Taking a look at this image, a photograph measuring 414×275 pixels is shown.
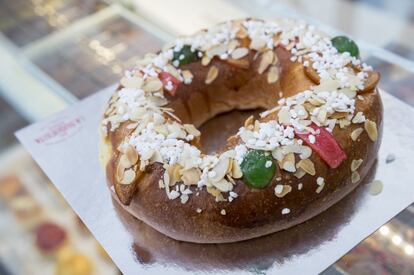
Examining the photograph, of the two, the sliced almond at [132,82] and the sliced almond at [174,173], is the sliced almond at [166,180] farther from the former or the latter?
the sliced almond at [132,82]

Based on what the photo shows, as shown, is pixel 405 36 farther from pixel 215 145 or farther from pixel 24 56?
pixel 24 56

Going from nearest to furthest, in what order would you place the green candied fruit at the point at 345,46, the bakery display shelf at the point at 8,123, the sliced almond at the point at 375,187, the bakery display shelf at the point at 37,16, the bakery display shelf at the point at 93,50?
the sliced almond at the point at 375,187, the green candied fruit at the point at 345,46, the bakery display shelf at the point at 8,123, the bakery display shelf at the point at 93,50, the bakery display shelf at the point at 37,16

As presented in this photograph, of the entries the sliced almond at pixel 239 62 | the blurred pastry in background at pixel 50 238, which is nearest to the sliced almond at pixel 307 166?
the sliced almond at pixel 239 62

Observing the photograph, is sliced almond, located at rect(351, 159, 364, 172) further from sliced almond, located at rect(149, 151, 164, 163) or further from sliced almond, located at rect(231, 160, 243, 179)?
sliced almond, located at rect(149, 151, 164, 163)

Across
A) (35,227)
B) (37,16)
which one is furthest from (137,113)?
(37,16)

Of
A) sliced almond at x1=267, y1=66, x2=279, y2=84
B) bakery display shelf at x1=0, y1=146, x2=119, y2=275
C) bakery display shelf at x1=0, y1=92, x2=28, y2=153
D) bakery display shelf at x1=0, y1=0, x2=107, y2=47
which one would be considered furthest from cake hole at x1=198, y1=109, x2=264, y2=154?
bakery display shelf at x1=0, y1=0, x2=107, y2=47

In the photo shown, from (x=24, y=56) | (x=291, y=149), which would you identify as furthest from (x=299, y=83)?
(x=24, y=56)
